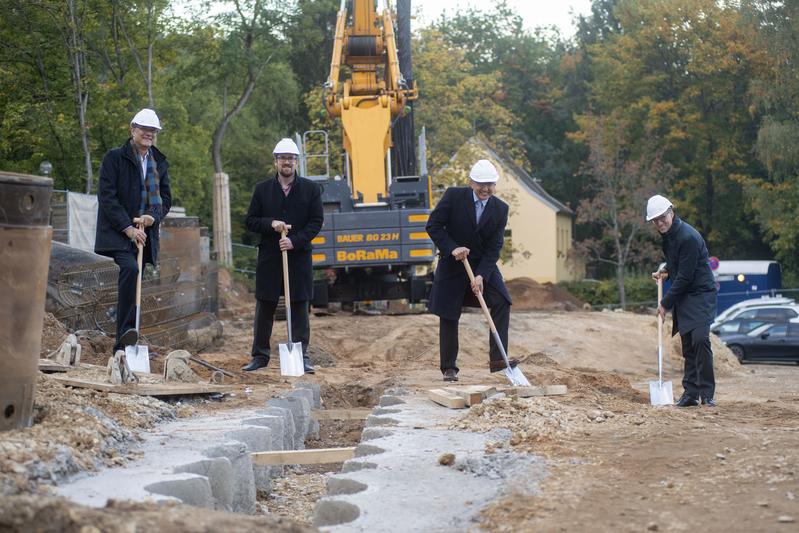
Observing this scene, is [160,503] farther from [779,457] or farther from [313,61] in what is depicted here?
[313,61]

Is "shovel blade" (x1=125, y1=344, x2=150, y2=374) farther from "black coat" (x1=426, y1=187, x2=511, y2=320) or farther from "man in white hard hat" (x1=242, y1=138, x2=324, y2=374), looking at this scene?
"black coat" (x1=426, y1=187, x2=511, y2=320)

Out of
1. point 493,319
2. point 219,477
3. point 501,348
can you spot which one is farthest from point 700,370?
point 219,477

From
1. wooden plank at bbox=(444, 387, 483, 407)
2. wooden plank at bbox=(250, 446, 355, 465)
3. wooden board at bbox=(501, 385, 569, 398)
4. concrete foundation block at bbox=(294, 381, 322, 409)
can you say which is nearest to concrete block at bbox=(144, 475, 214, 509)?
wooden plank at bbox=(250, 446, 355, 465)

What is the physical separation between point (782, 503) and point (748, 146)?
164 feet

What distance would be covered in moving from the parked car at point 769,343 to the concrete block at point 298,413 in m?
19.5

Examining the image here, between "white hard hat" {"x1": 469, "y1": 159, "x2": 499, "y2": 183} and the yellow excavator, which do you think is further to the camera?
the yellow excavator

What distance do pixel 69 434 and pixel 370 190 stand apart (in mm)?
16719

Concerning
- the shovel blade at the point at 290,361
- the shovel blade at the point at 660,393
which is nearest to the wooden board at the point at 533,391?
the shovel blade at the point at 660,393

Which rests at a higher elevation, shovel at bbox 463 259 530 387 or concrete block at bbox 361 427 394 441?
shovel at bbox 463 259 530 387

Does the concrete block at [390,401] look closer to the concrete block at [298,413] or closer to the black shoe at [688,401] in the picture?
the concrete block at [298,413]

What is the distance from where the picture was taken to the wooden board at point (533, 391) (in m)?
9.41

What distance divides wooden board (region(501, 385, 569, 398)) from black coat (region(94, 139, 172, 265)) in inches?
125

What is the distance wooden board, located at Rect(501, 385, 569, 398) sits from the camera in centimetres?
941

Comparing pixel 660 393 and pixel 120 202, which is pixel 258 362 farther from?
pixel 660 393
